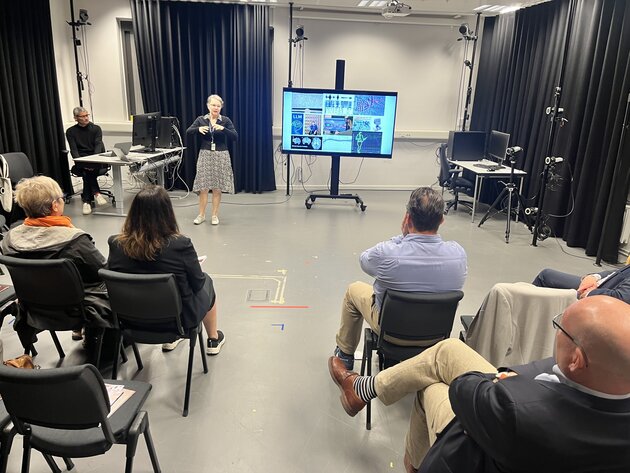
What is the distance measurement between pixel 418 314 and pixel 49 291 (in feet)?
5.98

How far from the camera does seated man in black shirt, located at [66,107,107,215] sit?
6168mm

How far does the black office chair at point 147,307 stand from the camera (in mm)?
2164

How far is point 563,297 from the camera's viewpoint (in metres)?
2.07

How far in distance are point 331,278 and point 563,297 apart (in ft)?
7.55

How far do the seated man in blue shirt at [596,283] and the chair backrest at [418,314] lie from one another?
26.9 inches

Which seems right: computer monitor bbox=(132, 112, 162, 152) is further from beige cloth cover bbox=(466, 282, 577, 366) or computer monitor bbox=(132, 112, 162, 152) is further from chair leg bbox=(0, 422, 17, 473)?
beige cloth cover bbox=(466, 282, 577, 366)

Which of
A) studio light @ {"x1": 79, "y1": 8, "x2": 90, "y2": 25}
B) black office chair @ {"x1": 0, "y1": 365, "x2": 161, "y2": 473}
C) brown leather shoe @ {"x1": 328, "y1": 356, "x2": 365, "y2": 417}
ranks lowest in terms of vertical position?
brown leather shoe @ {"x1": 328, "y1": 356, "x2": 365, "y2": 417}

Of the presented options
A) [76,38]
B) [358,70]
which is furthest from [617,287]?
[76,38]

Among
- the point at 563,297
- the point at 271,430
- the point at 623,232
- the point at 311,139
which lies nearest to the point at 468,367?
the point at 563,297

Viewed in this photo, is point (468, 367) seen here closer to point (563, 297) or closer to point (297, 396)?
point (563, 297)

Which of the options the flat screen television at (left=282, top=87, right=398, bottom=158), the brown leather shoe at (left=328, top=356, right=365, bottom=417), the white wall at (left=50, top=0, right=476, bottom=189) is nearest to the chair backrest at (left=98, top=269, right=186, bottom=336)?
the brown leather shoe at (left=328, top=356, right=365, bottom=417)

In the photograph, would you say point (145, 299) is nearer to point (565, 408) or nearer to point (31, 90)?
point (565, 408)

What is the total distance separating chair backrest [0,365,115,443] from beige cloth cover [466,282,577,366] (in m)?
1.62

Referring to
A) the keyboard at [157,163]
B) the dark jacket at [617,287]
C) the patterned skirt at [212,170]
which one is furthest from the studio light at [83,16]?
the dark jacket at [617,287]
